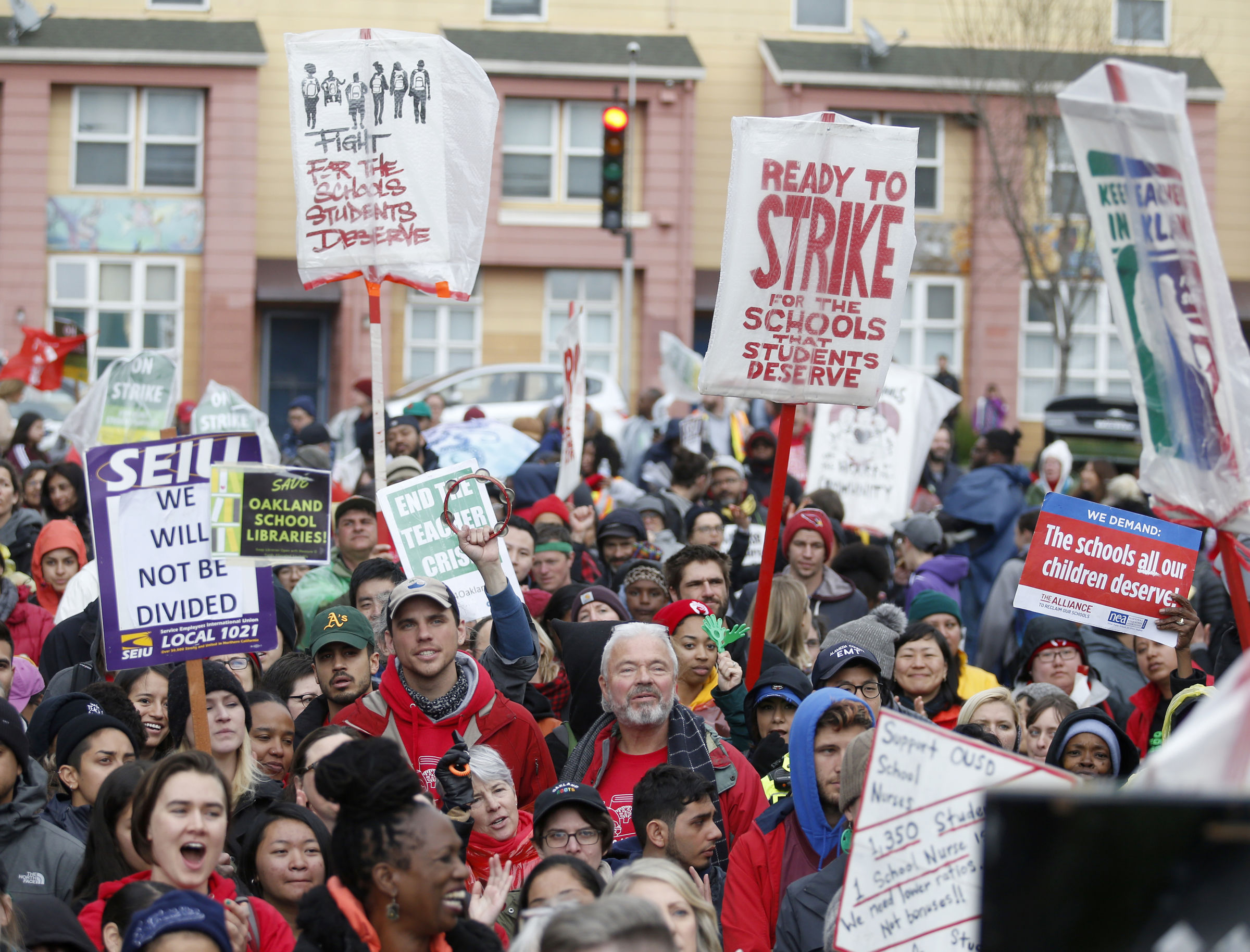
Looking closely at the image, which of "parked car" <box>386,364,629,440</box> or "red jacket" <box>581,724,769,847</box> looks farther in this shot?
"parked car" <box>386,364,629,440</box>

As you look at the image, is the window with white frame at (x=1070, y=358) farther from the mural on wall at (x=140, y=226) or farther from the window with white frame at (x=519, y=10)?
the mural on wall at (x=140, y=226)

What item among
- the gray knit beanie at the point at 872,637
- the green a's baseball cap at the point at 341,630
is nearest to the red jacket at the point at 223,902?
the green a's baseball cap at the point at 341,630

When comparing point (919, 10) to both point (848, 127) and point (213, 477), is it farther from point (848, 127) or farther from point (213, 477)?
point (213, 477)

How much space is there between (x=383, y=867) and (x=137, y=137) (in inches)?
1017

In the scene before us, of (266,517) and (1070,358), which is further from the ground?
(1070,358)

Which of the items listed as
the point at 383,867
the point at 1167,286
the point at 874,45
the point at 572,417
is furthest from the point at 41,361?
the point at 874,45

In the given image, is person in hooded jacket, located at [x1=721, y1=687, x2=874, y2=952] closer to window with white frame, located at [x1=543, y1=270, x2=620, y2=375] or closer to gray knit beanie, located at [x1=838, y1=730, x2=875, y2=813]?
gray knit beanie, located at [x1=838, y1=730, x2=875, y2=813]

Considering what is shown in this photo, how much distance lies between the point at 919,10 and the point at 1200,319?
25.4 meters

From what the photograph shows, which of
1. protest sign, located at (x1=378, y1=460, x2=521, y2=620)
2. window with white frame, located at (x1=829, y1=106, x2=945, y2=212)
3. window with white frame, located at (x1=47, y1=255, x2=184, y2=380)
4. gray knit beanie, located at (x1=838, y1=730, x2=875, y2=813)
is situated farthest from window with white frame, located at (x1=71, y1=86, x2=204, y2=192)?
gray knit beanie, located at (x1=838, y1=730, x2=875, y2=813)

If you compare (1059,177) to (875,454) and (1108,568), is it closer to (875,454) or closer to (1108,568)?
(875,454)

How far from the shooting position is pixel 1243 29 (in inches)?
1142

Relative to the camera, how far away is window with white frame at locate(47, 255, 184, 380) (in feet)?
88.7

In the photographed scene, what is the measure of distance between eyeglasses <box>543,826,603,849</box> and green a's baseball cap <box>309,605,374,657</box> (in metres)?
1.64

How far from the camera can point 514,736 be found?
5.62 metres
